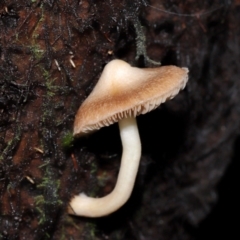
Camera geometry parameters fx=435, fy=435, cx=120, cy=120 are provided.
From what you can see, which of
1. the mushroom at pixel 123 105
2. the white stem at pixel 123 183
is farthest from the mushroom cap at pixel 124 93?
the white stem at pixel 123 183

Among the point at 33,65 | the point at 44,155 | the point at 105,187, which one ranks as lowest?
the point at 105,187

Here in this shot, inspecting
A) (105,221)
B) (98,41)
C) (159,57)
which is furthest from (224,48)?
(105,221)

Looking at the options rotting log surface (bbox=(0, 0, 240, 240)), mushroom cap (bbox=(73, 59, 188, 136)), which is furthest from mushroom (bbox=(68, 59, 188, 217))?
rotting log surface (bbox=(0, 0, 240, 240))

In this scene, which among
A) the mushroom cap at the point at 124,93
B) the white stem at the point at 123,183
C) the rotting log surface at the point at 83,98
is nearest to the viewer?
the mushroom cap at the point at 124,93

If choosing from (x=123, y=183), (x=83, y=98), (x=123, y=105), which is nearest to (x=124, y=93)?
(x=123, y=105)

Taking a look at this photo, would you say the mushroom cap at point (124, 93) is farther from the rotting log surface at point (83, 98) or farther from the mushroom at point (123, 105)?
the rotting log surface at point (83, 98)

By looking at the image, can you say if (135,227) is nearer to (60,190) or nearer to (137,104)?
(60,190)

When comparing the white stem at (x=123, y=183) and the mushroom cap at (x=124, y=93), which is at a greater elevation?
the mushroom cap at (x=124, y=93)

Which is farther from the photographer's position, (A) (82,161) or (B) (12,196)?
(A) (82,161)
